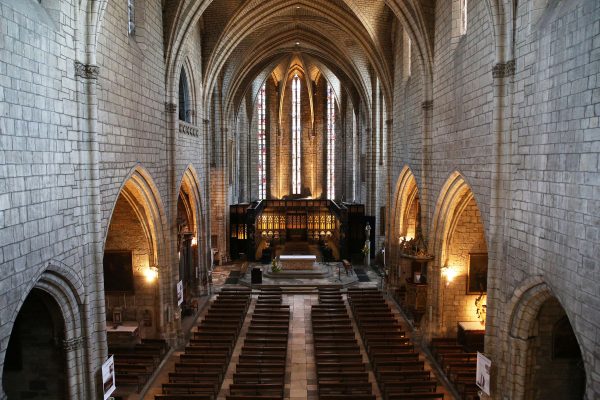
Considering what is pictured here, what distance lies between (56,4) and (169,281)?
33.0 ft

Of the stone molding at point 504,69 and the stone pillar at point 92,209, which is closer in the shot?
the stone pillar at point 92,209

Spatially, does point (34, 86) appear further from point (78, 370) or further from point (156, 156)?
point (156, 156)

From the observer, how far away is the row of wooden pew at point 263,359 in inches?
504

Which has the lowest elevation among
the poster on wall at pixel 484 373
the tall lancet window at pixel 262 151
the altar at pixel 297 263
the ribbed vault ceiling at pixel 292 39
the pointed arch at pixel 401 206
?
the altar at pixel 297 263

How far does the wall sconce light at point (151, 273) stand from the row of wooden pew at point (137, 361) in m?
A: 2.03

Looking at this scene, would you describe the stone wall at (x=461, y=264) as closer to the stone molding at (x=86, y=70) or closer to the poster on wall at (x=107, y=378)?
the poster on wall at (x=107, y=378)

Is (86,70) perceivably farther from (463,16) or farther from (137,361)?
(463,16)

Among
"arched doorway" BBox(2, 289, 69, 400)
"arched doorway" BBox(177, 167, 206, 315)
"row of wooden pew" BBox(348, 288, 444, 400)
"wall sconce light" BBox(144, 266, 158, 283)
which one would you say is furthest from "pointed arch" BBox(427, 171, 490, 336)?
"arched doorway" BBox(2, 289, 69, 400)

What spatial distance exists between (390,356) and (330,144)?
31.8 meters

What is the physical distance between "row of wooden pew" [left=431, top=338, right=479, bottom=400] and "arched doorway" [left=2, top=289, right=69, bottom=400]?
963 cm

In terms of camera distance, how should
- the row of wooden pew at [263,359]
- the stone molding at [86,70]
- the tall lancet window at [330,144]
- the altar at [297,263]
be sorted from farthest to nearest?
1. the tall lancet window at [330,144]
2. the altar at [297,263]
3. the row of wooden pew at [263,359]
4. the stone molding at [86,70]

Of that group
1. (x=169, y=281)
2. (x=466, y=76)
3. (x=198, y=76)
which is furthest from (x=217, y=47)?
(x=466, y=76)

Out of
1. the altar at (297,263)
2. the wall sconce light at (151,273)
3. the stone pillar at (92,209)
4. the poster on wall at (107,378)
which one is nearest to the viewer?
the stone pillar at (92,209)

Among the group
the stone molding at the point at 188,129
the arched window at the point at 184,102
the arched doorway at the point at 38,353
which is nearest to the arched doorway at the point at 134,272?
the stone molding at the point at 188,129
